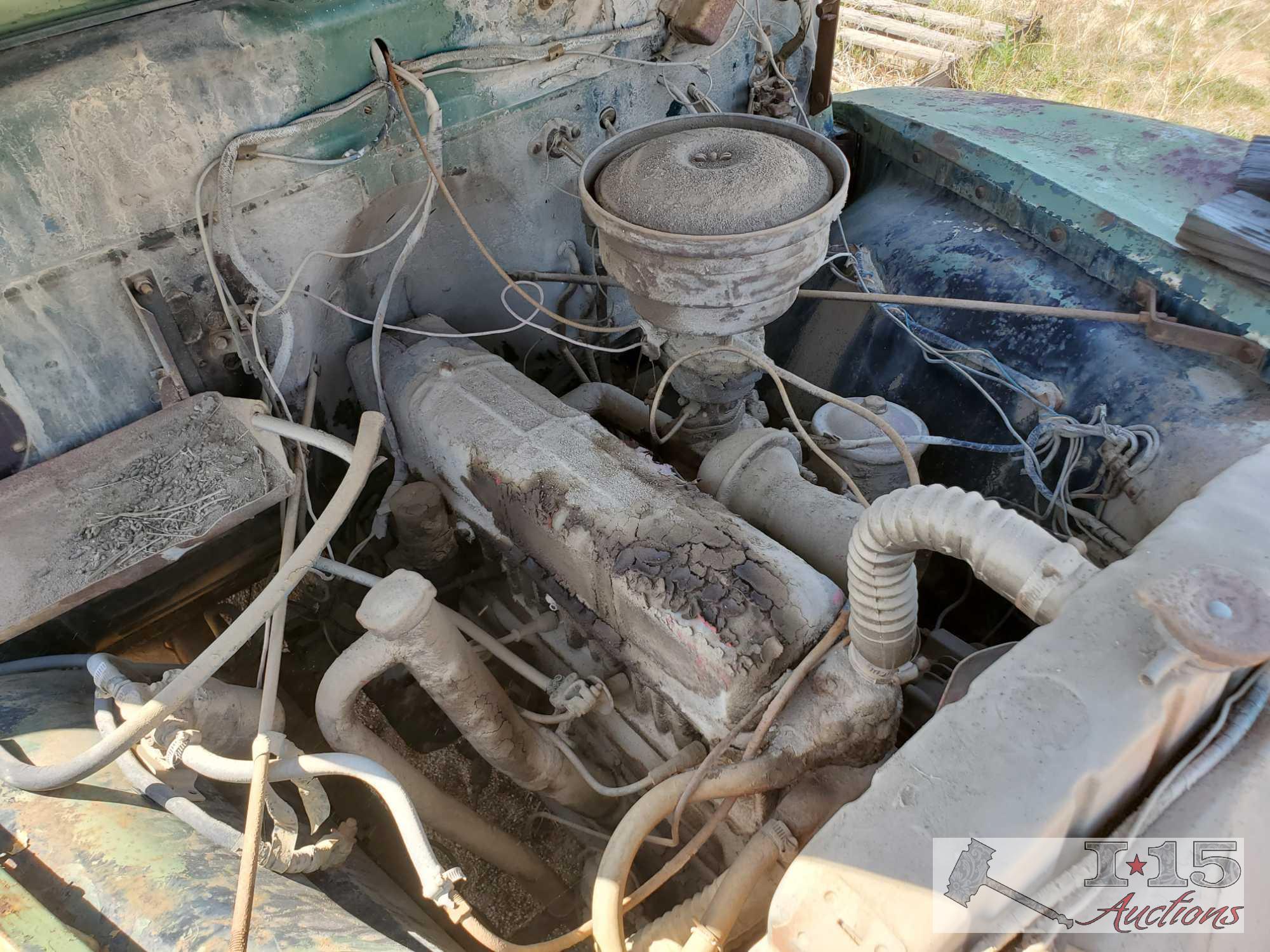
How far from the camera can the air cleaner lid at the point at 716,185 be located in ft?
6.21

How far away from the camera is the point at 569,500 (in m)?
1.94

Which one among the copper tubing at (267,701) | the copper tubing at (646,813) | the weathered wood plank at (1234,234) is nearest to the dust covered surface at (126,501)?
the copper tubing at (267,701)

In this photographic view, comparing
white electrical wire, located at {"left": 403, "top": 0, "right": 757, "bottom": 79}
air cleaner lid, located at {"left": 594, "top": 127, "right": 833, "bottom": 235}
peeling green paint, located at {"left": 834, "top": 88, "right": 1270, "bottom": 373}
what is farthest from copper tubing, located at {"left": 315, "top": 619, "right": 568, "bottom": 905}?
peeling green paint, located at {"left": 834, "top": 88, "right": 1270, "bottom": 373}

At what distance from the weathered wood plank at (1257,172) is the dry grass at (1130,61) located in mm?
4289

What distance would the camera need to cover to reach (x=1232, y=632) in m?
1.12

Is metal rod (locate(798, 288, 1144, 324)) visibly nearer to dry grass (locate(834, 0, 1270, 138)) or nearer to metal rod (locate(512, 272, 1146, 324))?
metal rod (locate(512, 272, 1146, 324))

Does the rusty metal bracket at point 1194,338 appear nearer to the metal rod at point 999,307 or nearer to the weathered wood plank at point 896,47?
the metal rod at point 999,307

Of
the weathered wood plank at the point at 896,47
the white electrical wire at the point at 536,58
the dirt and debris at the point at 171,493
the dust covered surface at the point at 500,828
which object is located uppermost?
the white electrical wire at the point at 536,58

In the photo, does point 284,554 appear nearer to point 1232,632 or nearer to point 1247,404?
point 1232,632

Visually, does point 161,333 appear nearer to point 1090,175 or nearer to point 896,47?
point 1090,175

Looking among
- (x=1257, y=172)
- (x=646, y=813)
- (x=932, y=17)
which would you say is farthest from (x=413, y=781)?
(x=932, y=17)

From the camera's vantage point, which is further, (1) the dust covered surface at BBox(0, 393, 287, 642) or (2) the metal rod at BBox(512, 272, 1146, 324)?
(2) the metal rod at BBox(512, 272, 1146, 324)

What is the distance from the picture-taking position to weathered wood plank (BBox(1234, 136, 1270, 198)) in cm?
241

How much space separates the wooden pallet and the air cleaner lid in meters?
5.21
